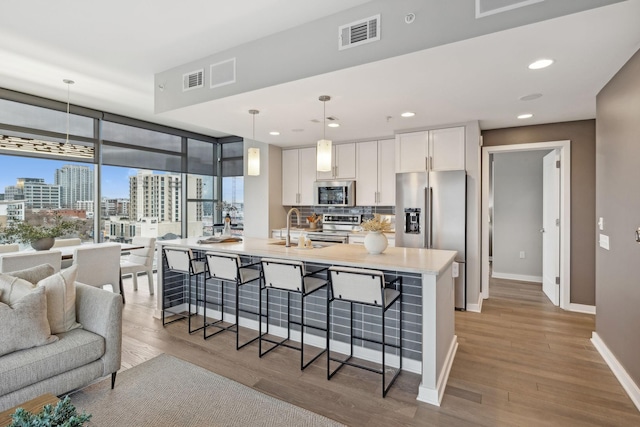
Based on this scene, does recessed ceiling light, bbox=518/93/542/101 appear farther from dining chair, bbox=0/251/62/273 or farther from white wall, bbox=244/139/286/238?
dining chair, bbox=0/251/62/273

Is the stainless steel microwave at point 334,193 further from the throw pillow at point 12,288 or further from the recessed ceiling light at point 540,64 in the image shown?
the throw pillow at point 12,288

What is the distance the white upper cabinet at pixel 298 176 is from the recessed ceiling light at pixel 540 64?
12.2ft

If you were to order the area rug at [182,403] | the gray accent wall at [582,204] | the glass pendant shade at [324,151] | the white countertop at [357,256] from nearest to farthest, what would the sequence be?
the area rug at [182,403], the white countertop at [357,256], the glass pendant shade at [324,151], the gray accent wall at [582,204]

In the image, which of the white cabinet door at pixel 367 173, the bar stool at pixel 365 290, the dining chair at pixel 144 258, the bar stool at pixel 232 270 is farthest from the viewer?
the white cabinet door at pixel 367 173

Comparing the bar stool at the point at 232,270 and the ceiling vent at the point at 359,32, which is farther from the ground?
the ceiling vent at the point at 359,32

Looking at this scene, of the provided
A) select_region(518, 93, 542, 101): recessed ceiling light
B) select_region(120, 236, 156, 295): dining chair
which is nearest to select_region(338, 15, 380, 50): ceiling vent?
select_region(518, 93, 542, 101): recessed ceiling light

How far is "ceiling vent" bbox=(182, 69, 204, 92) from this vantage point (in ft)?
10.8

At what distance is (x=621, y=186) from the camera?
8.30 ft

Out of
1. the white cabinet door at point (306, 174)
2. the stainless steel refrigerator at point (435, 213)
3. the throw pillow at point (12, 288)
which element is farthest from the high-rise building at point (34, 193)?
the stainless steel refrigerator at point (435, 213)

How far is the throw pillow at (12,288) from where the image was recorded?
7.02 ft

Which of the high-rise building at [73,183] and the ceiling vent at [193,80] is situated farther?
the high-rise building at [73,183]

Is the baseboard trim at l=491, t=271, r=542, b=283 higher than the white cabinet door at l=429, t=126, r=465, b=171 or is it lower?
lower

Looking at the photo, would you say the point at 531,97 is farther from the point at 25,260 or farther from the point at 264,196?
the point at 25,260

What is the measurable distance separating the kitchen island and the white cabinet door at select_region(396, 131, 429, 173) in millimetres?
1676
